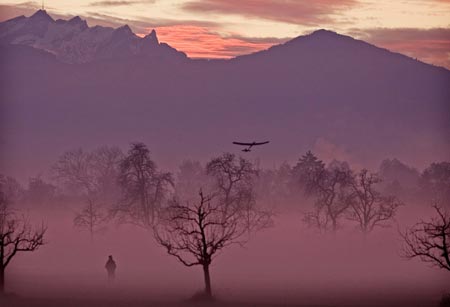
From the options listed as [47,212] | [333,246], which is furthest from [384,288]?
[47,212]

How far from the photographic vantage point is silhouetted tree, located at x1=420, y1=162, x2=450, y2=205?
147750mm

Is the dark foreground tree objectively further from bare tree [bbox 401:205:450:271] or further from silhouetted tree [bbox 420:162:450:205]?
silhouetted tree [bbox 420:162:450:205]

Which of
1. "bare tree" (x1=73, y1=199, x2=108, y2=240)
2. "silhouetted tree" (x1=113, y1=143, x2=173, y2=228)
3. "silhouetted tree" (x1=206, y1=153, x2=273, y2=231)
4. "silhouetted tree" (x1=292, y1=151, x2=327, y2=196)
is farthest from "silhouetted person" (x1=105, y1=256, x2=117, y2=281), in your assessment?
"silhouetted tree" (x1=292, y1=151, x2=327, y2=196)

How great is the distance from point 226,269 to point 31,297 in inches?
1288

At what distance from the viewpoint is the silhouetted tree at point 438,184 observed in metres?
148

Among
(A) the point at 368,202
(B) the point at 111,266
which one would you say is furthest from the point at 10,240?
(A) the point at 368,202

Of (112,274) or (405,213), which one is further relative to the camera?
(405,213)

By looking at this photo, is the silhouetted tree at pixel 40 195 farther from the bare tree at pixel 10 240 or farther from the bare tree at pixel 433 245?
the bare tree at pixel 433 245

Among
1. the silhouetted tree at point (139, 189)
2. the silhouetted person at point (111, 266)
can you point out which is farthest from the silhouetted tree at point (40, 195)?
the silhouetted person at point (111, 266)

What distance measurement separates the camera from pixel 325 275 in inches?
3312

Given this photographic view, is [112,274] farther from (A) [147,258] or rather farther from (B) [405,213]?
(B) [405,213]

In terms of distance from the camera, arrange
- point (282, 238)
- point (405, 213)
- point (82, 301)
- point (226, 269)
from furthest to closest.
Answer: point (405, 213) → point (282, 238) → point (226, 269) → point (82, 301)

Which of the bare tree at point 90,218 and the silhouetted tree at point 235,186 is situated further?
the bare tree at point 90,218

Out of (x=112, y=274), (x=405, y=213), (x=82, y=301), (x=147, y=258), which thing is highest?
(x=405, y=213)
